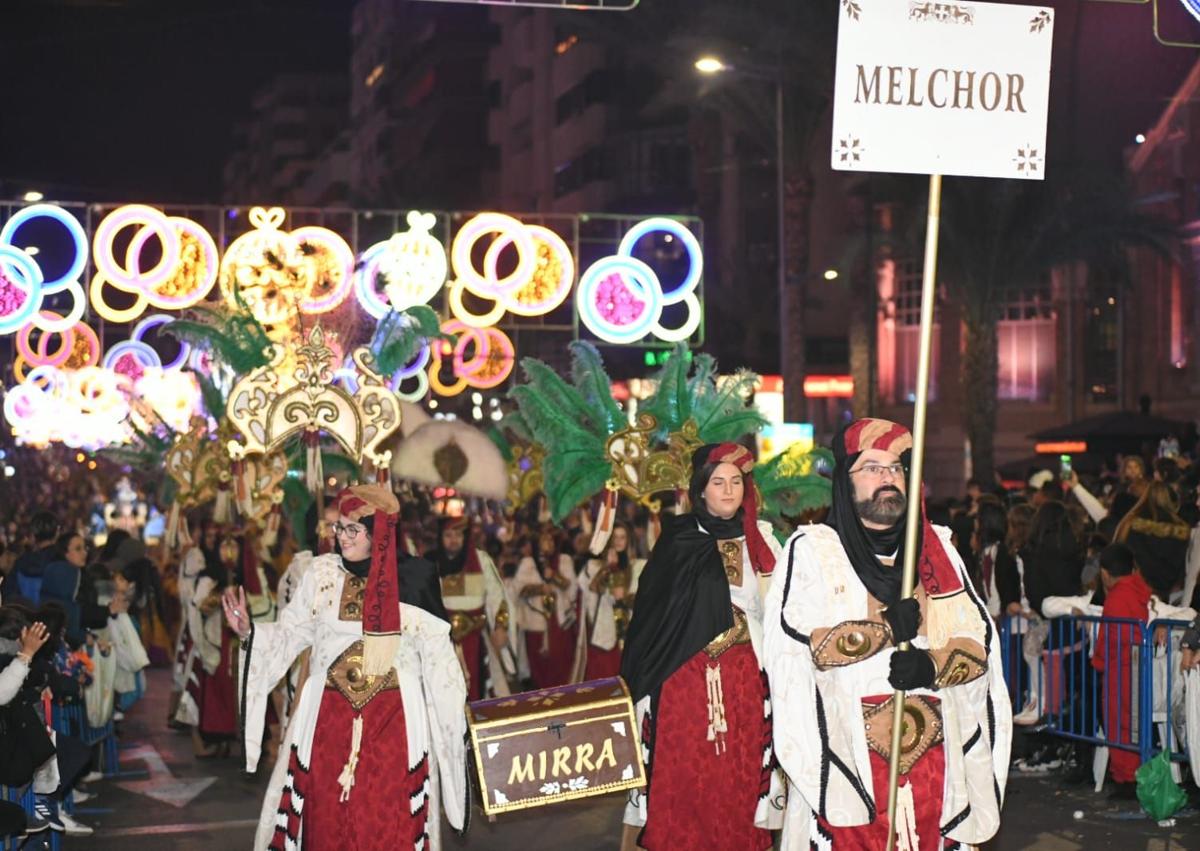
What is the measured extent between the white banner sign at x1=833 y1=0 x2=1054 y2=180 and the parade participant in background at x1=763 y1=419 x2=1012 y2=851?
0.92m

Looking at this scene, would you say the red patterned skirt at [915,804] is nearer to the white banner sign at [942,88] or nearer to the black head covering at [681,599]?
the white banner sign at [942,88]

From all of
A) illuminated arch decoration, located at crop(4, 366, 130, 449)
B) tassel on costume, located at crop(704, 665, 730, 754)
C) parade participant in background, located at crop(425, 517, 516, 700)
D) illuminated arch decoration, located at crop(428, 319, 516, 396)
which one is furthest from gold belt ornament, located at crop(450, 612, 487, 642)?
illuminated arch decoration, located at crop(4, 366, 130, 449)

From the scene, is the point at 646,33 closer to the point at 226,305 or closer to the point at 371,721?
the point at 226,305

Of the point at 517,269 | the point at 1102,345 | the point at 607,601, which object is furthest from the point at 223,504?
the point at 1102,345

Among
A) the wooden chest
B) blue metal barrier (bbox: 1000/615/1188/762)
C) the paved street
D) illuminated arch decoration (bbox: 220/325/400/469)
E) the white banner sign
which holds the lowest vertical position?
the paved street

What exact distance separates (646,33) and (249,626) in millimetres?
23005

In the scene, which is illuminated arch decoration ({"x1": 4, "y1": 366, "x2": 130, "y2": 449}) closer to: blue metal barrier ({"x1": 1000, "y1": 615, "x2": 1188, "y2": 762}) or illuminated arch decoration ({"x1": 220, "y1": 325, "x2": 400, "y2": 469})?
illuminated arch decoration ({"x1": 220, "y1": 325, "x2": 400, "y2": 469})

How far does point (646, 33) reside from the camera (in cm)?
3033

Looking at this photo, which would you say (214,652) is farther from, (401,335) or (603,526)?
(603,526)

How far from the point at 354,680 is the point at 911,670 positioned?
2940 millimetres

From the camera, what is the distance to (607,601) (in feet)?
49.4

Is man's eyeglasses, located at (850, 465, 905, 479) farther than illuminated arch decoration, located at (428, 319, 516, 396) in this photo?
No

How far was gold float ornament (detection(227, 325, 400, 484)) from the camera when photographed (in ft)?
40.4

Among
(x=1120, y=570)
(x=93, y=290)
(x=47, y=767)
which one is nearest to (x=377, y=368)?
(x=47, y=767)
